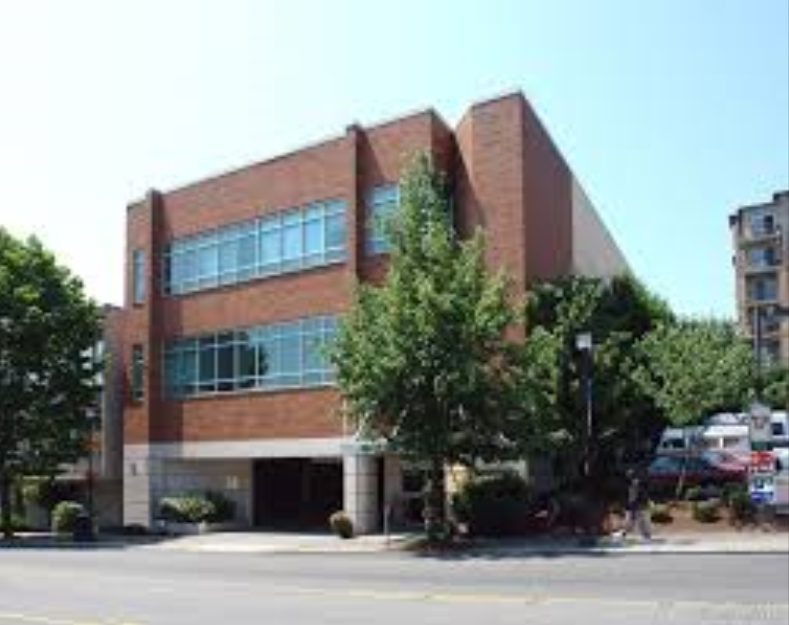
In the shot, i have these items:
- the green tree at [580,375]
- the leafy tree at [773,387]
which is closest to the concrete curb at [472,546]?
the green tree at [580,375]

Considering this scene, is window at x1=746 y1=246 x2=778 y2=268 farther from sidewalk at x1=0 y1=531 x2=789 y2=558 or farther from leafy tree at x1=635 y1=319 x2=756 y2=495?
sidewalk at x1=0 y1=531 x2=789 y2=558

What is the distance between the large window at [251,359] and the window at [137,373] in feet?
4.31

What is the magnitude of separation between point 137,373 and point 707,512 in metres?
25.8

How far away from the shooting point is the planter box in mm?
47031

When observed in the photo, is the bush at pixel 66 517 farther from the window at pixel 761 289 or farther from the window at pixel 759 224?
the window at pixel 759 224

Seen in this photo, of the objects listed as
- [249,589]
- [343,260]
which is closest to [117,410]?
[343,260]

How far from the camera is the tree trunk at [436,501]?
36031mm

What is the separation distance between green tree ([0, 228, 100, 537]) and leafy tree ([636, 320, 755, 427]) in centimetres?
2092

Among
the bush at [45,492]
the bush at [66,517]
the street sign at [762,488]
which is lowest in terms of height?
the bush at [66,517]

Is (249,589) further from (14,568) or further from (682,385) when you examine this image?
(682,385)

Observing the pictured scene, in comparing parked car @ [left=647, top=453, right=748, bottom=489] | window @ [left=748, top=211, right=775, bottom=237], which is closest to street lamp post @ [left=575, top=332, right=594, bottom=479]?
parked car @ [left=647, top=453, right=748, bottom=489]

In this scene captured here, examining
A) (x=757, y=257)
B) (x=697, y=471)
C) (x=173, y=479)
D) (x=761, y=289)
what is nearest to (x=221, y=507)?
(x=173, y=479)

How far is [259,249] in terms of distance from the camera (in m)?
48.7

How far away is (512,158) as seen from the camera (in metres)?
41.8
